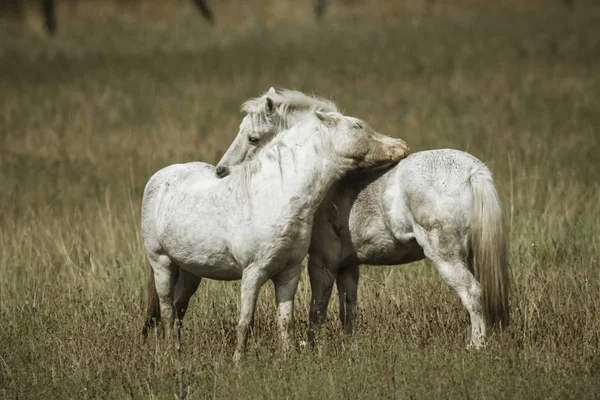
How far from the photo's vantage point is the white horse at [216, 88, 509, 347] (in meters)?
5.90

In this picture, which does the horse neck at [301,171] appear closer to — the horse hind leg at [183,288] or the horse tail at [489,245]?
the horse tail at [489,245]

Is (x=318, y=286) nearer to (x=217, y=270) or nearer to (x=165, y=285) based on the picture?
(x=217, y=270)

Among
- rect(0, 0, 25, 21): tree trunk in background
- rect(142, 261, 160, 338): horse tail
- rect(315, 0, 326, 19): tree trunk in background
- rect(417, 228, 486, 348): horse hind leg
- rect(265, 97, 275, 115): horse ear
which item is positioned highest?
rect(0, 0, 25, 21): tree trunk in background

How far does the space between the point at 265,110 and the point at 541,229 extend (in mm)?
3883

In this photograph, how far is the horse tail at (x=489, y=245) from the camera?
19.2 feet

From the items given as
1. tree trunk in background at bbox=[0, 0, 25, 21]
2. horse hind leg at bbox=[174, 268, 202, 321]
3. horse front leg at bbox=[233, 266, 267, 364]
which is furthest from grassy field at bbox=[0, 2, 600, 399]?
tree trunk in background at bbox=[0, 0, 25, 21]

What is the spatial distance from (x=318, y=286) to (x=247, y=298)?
0.61m

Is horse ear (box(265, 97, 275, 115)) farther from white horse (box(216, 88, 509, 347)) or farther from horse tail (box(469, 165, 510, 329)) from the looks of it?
horse tail (box(469, 165, 510, 329))

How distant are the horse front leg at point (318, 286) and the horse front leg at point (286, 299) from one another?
271 mm

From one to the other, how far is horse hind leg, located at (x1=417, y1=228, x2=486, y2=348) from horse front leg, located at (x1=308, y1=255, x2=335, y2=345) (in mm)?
819

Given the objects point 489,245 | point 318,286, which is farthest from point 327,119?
point 489,245

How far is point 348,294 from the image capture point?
6.80 meters

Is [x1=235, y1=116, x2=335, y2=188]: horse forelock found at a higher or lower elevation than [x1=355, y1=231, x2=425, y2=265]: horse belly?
higher

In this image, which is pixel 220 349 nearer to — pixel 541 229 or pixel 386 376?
pixel 386 376
